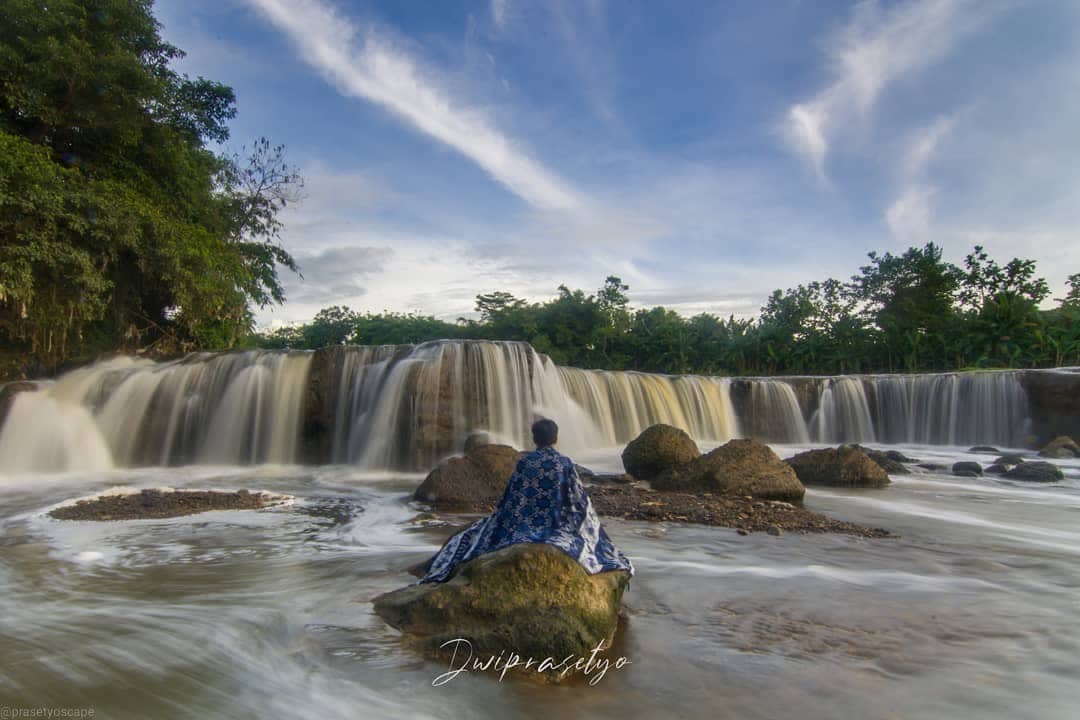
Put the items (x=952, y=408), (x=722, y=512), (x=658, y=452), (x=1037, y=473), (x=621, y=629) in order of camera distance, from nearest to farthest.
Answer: (x=621, y=629) < (x=722, y=512) < (x=658, y=452) < (x=1037, y=473) < (x=952, y=408)

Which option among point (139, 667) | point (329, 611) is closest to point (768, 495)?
point (329, 611)

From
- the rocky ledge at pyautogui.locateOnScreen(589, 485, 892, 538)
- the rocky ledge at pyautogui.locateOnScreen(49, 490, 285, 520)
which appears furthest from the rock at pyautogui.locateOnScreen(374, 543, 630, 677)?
the rocky ledge at pyautogui.locateOnScreen(49, 490, 285, 520)

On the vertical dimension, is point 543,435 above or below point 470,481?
above

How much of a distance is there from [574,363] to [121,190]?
1170 inches

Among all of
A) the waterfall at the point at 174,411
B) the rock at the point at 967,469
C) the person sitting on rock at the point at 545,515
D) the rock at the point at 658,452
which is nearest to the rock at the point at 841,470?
the rock at the point at 658,452

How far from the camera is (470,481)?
918 cm

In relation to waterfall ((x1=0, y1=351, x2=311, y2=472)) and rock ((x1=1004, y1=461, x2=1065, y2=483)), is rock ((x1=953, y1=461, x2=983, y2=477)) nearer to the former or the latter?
rock ((x1=1004, y1=461, x2=1065, y2=483))

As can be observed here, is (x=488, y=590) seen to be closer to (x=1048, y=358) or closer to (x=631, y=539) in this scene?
(x=631, y=539)

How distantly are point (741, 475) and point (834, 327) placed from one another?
118 ft

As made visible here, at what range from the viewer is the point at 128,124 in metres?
14.8

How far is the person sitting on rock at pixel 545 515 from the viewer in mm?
4077

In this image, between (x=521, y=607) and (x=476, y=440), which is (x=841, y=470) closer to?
(x=476, y=440)

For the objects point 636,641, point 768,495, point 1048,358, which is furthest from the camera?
point 1048,358

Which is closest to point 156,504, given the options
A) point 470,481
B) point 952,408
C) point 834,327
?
point 470,481
